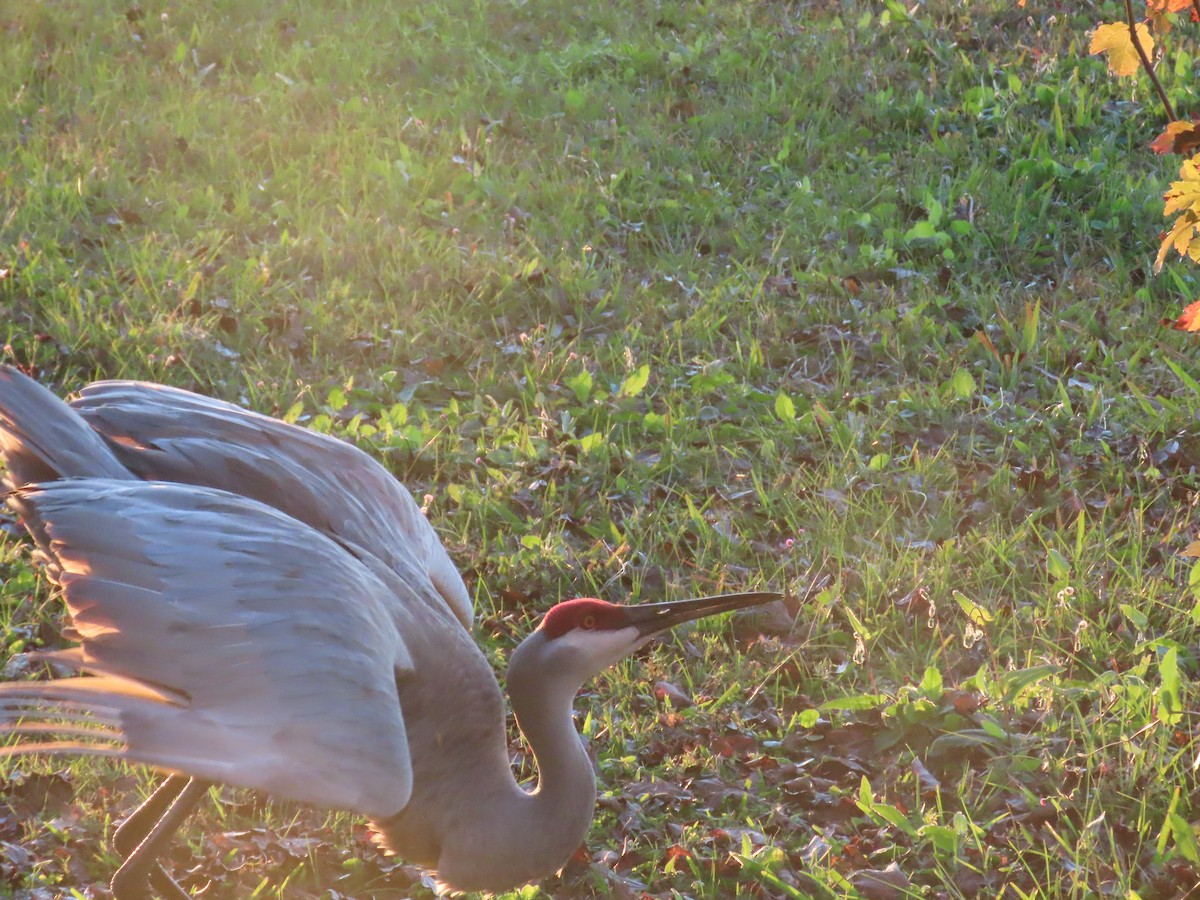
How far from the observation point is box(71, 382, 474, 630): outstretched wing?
3986mm

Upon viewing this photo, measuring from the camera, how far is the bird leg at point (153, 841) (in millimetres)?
3559

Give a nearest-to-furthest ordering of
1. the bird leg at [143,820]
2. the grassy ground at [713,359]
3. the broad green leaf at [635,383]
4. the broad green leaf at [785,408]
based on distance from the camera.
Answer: the bird leg at [143,820], the grassy ground at [713,359], the broad green leaf at [785,408], the broad green leaf at [635,383]

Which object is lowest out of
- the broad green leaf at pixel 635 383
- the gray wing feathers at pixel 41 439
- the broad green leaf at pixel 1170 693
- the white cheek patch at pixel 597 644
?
the broad green leaf at pixel 635 383

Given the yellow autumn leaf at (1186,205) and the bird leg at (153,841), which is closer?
the yellow autumn leaf at (1186,205)

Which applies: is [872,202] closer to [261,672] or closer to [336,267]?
[336,267]

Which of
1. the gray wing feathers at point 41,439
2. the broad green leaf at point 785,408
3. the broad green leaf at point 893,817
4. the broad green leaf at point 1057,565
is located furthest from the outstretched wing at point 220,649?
the broad green leaf at point 785,408

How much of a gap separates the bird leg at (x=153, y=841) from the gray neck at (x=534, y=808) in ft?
2.36

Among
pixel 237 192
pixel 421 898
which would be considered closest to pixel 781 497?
pixel 421 898

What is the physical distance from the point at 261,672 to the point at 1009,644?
283 cm

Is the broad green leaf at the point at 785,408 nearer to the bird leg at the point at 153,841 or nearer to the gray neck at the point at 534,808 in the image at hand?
the gray neck at the point at 534,808

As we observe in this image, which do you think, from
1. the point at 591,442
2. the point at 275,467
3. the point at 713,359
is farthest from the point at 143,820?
the point at 713,359

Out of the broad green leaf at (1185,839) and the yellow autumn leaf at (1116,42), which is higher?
the yellow autumn leaf at (1116,42)

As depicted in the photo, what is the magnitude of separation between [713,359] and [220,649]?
398 centimetres

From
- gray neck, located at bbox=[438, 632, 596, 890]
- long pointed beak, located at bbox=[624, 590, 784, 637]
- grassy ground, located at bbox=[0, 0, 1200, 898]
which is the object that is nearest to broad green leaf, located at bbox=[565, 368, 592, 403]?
grassy ground, located at bbox=[0, 0, 1200, 898]
